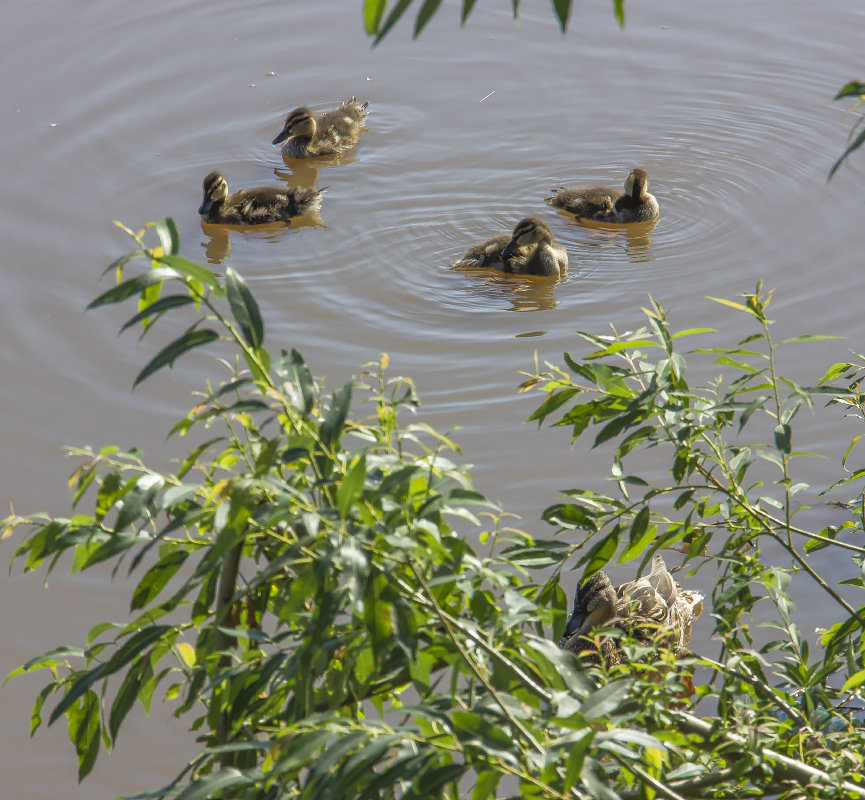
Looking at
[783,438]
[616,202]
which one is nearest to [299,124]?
[616,202]

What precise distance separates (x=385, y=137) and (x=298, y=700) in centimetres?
681

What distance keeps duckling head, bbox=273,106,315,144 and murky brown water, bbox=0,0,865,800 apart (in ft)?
0.88

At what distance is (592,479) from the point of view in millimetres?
4516

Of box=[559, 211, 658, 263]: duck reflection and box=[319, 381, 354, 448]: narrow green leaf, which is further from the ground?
box=[319, 381, 354, 448]: narrow green leaf

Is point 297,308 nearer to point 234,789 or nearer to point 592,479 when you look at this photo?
point 592,479

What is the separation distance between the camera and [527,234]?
20.1ft

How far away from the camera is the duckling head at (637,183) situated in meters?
6.67

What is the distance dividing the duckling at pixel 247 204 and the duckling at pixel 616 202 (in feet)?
5.69

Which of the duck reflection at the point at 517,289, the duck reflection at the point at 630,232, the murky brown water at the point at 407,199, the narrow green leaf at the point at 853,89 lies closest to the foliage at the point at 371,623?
the narrow green leaf at the point at 853,89

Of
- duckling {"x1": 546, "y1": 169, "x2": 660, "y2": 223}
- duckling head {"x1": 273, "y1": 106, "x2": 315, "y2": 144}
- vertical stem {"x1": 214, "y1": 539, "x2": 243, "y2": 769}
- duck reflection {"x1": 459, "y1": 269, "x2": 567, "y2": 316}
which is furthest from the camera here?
duckling head {"x1": 273, "y1": 106, "x2": 315, "y2": 144}

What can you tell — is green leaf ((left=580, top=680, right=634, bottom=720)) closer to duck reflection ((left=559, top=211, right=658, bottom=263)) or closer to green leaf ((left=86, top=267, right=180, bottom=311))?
green leaf ((left=86, top=267, right=180, bottom=311))

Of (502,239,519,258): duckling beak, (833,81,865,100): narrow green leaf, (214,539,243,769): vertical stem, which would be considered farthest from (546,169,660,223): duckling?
(833,81,865,100): narrow green leaf

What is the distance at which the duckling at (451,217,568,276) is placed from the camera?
6152 millimetres

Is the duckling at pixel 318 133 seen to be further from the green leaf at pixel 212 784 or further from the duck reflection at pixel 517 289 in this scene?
the green leaf at pixel 212 784
